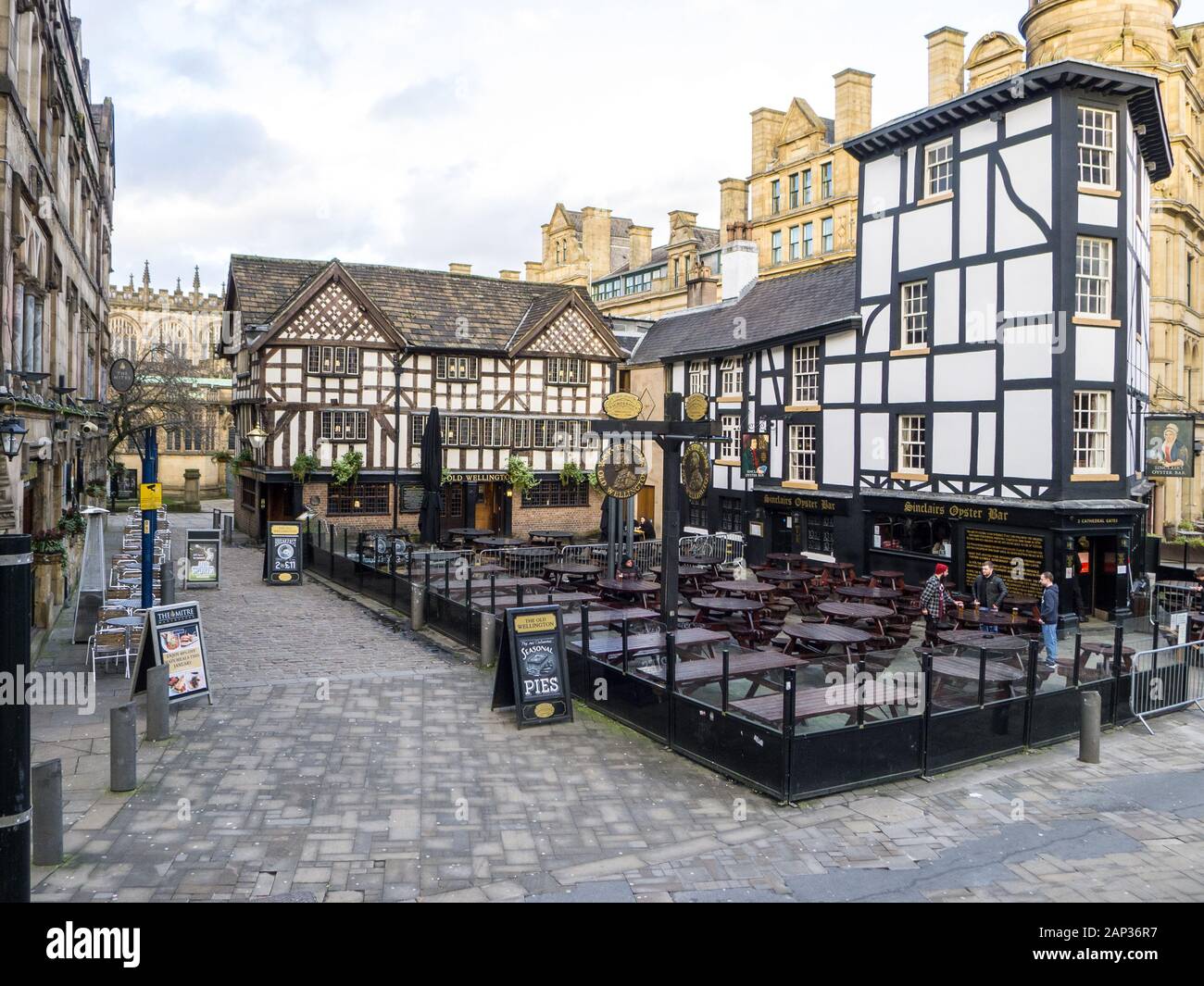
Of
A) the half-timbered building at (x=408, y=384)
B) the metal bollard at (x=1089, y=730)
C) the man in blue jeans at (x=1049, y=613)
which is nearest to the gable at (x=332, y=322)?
the half-timbered building at (x=408, y=384)

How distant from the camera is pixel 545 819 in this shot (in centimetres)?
870

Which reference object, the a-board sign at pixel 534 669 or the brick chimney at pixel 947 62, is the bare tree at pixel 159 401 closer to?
the a-board sign at pixel 534 669

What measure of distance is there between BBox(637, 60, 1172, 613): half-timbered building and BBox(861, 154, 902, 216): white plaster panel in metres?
0.05

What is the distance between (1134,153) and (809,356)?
9.42 metres

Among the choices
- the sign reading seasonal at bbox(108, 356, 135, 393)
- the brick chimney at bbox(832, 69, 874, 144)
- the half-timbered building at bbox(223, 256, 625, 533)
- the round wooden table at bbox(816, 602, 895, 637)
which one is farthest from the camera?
the brick chimney at bbox(832, 69, 874, 144)

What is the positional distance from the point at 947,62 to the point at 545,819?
1684 inches

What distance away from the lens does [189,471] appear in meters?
47.2

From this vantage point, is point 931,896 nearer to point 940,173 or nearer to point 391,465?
point 940,173

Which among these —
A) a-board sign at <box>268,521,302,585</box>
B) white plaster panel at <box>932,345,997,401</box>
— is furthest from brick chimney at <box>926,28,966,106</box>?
a-board sign at <box>268,521,302,585</box>

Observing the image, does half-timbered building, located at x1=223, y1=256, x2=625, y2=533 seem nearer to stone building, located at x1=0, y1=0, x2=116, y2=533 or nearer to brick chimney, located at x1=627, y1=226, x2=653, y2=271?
stone building, located at x1=0, y1=0, x2=116, y2=533

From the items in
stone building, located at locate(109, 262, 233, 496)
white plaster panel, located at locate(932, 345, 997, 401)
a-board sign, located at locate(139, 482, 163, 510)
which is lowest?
a-board sign, located at locate(139, 482, 163, 510)

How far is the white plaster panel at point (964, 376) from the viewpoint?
21422 millimetres

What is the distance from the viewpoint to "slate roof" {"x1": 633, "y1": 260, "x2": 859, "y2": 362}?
88.9 feet

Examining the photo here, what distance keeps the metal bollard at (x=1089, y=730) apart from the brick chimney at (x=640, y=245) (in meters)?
56.0
